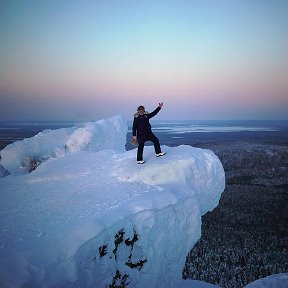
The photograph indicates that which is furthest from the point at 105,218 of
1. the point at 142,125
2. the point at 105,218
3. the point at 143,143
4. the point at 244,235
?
the point at 244,235

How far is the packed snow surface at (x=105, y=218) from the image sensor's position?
13.6 ft

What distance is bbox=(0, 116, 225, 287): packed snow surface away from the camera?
4.16 metres

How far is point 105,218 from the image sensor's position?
16.7 feet

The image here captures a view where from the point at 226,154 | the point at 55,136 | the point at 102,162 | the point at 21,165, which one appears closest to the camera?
the point at 102,162

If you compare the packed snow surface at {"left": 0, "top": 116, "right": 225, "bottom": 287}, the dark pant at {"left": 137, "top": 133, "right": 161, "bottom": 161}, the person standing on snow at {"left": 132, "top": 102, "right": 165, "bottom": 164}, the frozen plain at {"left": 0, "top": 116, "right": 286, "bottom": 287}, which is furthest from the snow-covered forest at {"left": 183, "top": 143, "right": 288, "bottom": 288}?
the person standing on snow at {"left": 132, "top": 102, "right": 165, "bottom": 164}

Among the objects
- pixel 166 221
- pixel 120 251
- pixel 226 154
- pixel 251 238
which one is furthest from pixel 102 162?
pixel 226 154

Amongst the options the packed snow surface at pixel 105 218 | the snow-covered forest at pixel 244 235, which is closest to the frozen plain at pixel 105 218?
the packed snow surface at pixel 105 218

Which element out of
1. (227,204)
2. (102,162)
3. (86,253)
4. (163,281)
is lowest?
(227,204)

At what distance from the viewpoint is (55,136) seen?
1831 cm

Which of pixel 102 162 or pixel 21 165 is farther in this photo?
pixel 21 165

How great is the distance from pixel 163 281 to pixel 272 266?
10.4 m

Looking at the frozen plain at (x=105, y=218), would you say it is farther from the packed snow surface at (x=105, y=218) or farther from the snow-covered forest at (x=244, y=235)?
the snow-covered forest at (x=244, y=235)

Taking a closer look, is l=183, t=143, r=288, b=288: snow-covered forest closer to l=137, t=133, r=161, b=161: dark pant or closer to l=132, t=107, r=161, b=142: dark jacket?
l=137, t=133, r=161, b=161: dark pant

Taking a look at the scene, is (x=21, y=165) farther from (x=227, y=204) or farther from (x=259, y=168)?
(x=259, y=168)
